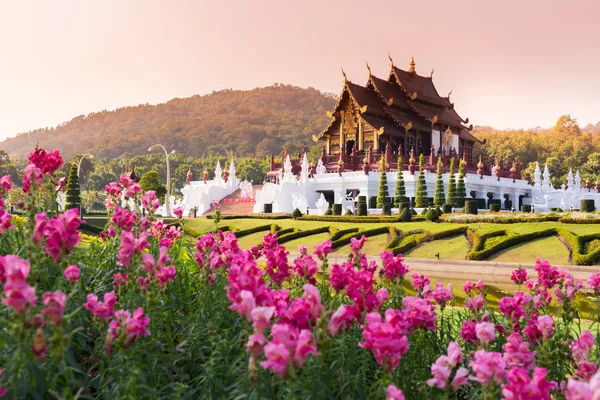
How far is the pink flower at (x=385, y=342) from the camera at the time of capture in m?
2.83

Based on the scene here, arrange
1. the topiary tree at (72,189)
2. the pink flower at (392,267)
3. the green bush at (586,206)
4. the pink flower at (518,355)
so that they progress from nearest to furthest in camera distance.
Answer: the pink flower at (518,355), the pink flower at (392,267), the green bush at (586,206), the topiary tree at (72,189)

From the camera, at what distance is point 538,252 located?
16.6 meters

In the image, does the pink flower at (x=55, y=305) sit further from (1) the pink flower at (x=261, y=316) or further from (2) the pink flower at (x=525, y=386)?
(2) the pink flower at (x=525, y=386)

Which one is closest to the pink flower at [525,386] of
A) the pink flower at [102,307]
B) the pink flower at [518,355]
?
the pink flower at [518,355]

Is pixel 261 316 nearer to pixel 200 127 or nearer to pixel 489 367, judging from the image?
pixel 489 367

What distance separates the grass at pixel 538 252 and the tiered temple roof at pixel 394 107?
84.9ft

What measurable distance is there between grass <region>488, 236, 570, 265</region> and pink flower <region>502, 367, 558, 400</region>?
14477 millimetres

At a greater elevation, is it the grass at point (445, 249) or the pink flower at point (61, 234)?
the pink flower at point (61, 234)

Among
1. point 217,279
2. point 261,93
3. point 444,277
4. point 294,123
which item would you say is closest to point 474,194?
point 444,277

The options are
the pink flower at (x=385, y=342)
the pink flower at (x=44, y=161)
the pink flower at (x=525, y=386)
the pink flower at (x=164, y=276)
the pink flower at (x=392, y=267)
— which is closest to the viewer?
the pink flower at (x=525, y=386)

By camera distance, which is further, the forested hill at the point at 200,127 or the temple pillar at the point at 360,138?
the forested hill at the point at 200,127

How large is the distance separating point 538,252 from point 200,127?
472 feet

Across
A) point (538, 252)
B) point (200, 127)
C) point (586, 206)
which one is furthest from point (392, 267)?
point (200, 127)

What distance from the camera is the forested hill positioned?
149250mm
